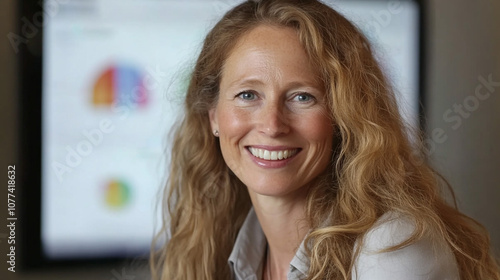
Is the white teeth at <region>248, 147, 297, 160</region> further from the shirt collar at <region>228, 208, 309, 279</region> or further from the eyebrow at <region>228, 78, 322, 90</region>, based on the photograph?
the shirt collar at <region>228, 208, 309, 279</region>

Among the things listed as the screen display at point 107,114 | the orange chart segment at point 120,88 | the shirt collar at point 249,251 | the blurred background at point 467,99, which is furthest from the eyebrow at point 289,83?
the blurred background at point 467,99

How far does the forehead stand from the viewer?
48.0 inches

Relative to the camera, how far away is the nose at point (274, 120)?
47.4 inches

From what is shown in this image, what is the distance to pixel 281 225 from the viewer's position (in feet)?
4.47

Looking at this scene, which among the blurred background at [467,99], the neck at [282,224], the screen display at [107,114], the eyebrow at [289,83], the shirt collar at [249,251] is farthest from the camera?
the blurred background at [467,99]

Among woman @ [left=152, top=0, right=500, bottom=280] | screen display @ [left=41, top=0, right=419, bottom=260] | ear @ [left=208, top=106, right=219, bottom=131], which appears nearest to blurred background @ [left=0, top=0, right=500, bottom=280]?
screen display @ [left=41, top=0, right=419, bottom=260]

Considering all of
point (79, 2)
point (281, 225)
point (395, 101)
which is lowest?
point (281, 225)

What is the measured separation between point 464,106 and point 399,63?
244 millimetres

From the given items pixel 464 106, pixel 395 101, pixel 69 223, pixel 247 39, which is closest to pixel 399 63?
pixel 464 106

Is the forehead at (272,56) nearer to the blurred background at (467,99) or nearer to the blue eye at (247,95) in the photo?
the blue eye at (247,95)

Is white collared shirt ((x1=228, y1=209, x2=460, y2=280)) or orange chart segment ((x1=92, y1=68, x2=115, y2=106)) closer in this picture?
white collared shirt ((x1=228, y1=209, x2=460, y2=280))

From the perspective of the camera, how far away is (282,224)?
4.46ft

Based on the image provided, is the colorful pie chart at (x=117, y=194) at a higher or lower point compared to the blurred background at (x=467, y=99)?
lower

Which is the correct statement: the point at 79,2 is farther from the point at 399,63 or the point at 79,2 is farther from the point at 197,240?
the point at 399,63
